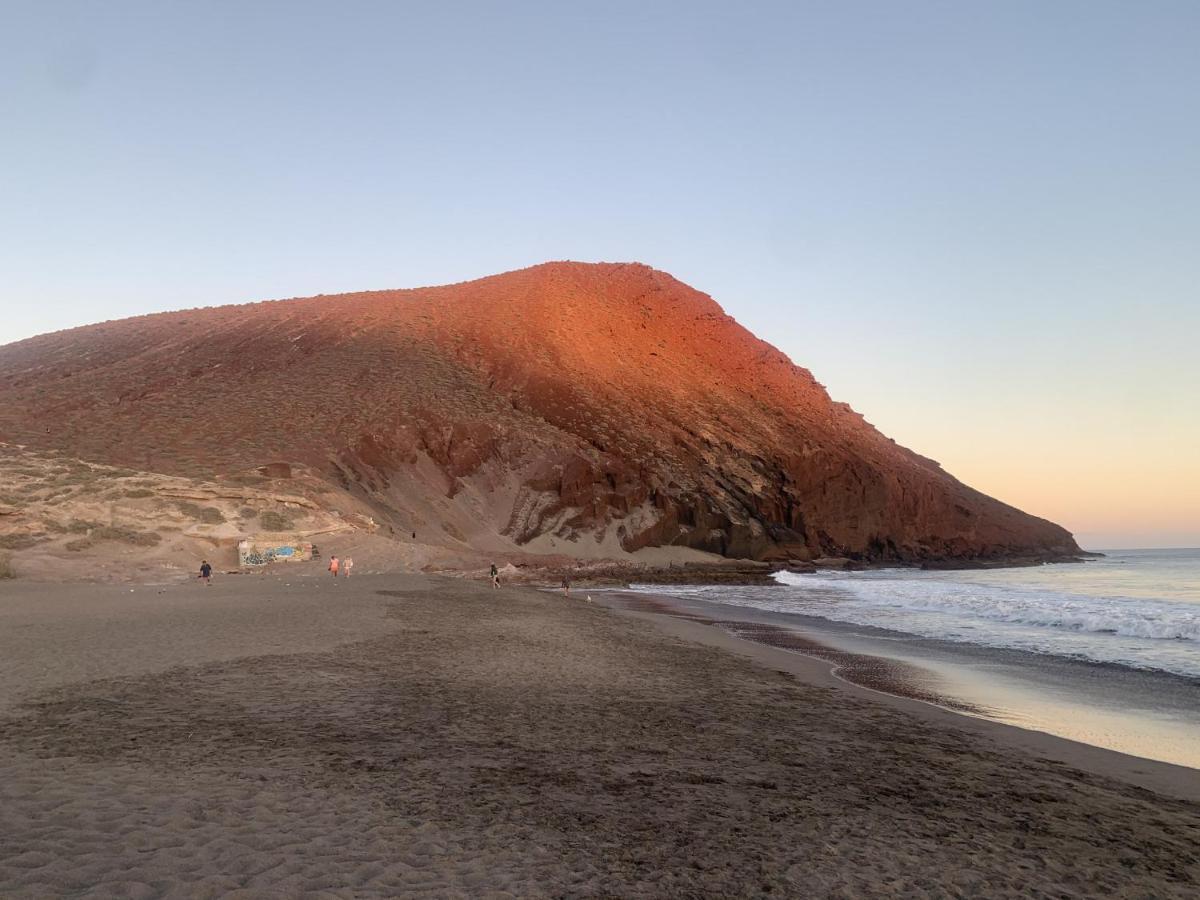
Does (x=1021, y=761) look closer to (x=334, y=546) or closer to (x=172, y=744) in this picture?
(x=172, y=744)

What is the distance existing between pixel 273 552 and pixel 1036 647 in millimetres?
32924

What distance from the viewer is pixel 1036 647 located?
69.5ft

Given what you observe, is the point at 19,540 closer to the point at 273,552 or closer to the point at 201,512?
the point at 201,512

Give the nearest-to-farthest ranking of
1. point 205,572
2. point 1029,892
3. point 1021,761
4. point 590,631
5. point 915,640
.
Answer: point 1029,892 → point 1021,761 → point 590,631 → point 915,640 → point 205,572

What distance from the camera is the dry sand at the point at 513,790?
208 inches

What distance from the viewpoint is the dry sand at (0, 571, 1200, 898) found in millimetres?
5293

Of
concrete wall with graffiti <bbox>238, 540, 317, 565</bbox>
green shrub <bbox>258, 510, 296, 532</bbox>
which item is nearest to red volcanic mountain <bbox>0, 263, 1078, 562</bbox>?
green shrub <bbox>258, 510, 296, 532</bbox>

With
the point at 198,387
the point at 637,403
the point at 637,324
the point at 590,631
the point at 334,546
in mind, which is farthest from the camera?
the point at 637,324

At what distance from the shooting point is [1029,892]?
5.55m

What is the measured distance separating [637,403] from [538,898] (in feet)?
253

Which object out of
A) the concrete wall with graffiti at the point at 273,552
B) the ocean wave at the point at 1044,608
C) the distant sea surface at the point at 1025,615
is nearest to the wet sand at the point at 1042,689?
the distant sea surface at the point at 1025,615

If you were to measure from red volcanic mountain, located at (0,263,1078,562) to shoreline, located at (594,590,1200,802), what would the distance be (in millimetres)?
33936

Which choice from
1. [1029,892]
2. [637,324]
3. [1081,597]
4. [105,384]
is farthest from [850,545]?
[1029,892]

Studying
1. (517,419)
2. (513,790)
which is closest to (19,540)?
(513,790)
